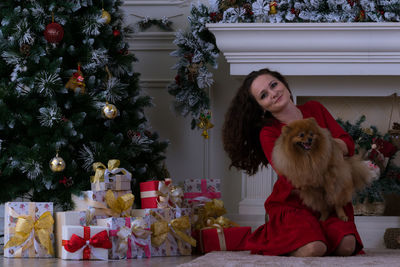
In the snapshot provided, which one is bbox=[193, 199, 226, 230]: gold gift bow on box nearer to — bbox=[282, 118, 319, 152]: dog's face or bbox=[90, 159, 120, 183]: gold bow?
bbox=[90, 159, 120, 183]: gold bow

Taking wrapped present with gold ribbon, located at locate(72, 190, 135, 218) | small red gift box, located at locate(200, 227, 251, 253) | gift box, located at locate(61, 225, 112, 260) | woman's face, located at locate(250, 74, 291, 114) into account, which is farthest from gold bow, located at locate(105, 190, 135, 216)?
woman's face, located at locate(250, 74, 291, 114)

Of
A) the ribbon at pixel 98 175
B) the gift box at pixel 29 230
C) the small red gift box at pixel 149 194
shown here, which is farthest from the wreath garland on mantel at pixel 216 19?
the gift box at pixel 29 230

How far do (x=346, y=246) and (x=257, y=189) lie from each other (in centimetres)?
126

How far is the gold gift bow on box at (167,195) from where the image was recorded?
2721 mm

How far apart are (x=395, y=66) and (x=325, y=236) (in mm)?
1385

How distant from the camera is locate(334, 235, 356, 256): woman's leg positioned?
7.32 ft

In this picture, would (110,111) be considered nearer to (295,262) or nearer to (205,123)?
(205,123)

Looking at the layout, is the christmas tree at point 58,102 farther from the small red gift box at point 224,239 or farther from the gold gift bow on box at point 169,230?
the small red gift box at point 224,239

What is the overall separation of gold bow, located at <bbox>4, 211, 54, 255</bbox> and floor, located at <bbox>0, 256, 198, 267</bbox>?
3.6 inches

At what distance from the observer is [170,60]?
3.73 m

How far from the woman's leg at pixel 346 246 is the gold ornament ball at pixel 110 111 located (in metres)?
1.18

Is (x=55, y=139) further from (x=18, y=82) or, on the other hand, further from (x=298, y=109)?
(x=298, y=109)

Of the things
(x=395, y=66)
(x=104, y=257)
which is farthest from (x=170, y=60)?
(x=104, y=257)

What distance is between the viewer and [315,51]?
3311 millimetres
